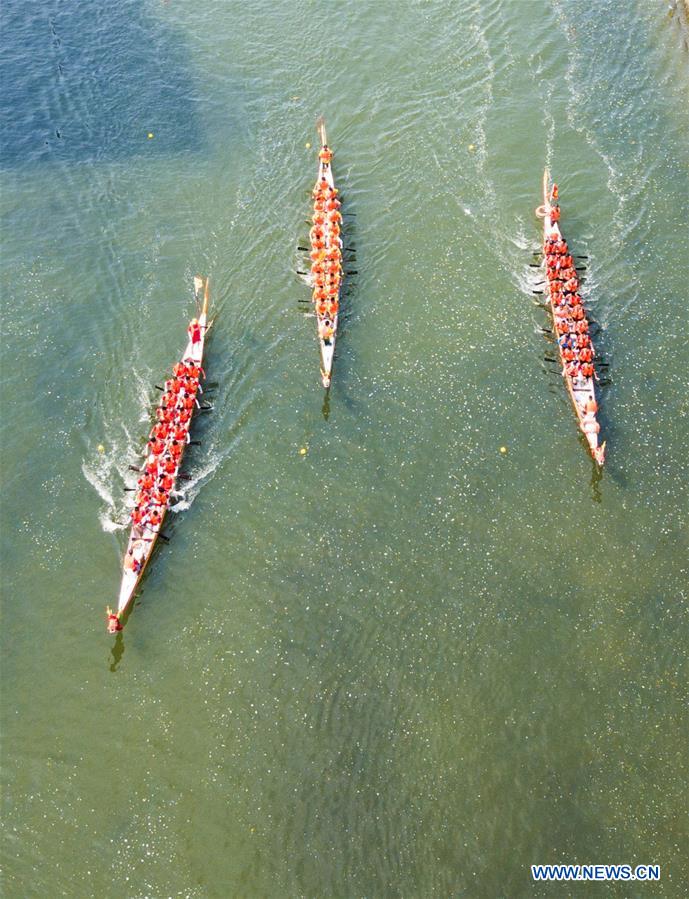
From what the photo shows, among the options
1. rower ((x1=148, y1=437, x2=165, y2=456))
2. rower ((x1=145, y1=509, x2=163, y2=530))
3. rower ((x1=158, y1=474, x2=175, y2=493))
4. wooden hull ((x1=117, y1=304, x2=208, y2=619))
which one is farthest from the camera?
rower ((x1=148, y1=437, x2=165, y2=456))

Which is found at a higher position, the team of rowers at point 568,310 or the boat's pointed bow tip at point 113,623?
the team of rowers at point 568,310

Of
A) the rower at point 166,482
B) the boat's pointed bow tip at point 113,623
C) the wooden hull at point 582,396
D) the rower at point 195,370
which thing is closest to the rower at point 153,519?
the rower at point 166,482

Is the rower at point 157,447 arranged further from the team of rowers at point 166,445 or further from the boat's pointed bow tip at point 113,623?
the boat's pointed bow tip at point 113,623

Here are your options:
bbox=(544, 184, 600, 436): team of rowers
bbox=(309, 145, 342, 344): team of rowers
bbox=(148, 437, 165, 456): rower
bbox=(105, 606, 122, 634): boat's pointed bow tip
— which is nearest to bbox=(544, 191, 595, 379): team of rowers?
bbox=(544, 184, 600, 436): team of rowers

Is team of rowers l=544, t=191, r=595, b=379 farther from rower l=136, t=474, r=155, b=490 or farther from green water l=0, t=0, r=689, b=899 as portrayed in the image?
rower l=136, t=474, r=155, b=490

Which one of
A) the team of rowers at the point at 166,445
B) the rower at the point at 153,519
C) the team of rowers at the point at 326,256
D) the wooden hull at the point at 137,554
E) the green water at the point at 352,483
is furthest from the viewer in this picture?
the team of rowers at the point at 326,256

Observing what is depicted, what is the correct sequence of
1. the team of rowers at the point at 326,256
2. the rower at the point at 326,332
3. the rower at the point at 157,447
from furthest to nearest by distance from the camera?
the team of rowers at the point at 326,256 → the rower at the point at 326,332 → the rower at the point at 157,447

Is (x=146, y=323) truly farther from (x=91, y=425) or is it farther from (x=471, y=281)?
(x=471, y=281)

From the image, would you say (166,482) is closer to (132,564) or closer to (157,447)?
(157,447)
